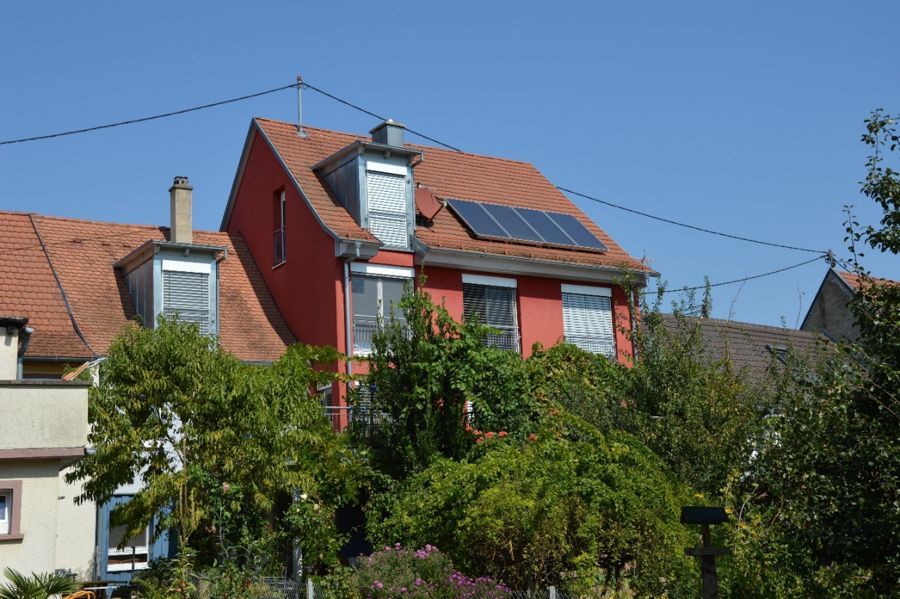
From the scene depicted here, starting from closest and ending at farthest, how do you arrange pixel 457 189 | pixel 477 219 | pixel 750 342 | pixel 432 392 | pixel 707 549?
pixel 707 549 → pixel 432 392 → pixel 477 219 → pixel 457 189 → pixel 750 342

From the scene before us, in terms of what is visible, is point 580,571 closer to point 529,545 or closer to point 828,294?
point 529,545

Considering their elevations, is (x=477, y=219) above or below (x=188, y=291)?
above

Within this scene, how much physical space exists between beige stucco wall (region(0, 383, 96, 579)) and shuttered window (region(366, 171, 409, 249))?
9.31 metres

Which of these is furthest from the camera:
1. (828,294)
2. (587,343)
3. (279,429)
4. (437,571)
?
(828,294)

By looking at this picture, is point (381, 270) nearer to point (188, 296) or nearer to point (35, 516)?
point (188, 296)

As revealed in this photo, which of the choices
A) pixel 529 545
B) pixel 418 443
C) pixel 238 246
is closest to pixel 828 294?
pixel 238 246

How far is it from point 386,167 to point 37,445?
11.0 meters

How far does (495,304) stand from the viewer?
2438cm

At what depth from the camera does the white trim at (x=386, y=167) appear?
77.6 ft

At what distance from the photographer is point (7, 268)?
21.2 metres

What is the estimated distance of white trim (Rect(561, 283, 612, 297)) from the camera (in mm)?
25453

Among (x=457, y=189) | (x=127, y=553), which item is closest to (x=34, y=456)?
(x=127, y=553)

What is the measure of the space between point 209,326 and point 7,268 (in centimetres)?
395

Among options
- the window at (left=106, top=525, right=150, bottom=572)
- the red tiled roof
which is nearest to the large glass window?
the red tiled roof
